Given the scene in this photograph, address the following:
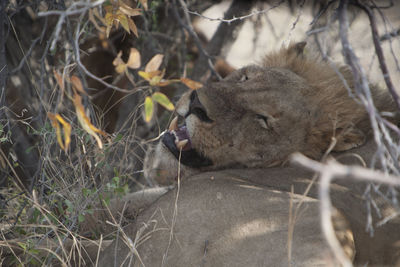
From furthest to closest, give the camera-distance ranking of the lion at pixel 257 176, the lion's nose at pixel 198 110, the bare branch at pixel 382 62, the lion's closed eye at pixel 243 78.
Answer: the lion's closed eye at pixel 243 78, the lion's nose at pixel 198 110, the lion at pixel 257 176, the bare branch at pixel 382 62

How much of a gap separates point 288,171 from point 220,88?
619mm

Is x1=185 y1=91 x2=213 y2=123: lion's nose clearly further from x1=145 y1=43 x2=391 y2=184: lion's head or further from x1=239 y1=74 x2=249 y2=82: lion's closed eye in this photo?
x1=239 y1=74 x2=249 y2=82: lion's closed eye

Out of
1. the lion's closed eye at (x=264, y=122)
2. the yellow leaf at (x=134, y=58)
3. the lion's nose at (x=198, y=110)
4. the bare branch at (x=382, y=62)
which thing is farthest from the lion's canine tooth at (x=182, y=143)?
the bare branch at (x=382, y=62)

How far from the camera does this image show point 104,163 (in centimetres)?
278

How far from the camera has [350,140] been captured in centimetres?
287

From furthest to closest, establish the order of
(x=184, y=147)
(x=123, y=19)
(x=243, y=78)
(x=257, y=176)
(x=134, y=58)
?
(x=243, y=78) → (x=184, y=147) → (x=257, y=176) → (x=123, y=19) → (x=134, y=58)

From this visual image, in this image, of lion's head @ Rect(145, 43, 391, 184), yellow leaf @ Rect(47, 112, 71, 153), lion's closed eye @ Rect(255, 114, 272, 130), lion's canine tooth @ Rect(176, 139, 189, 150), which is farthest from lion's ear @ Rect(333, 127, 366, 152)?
yellow leaf @ Rect(47, 112, 71, 153)

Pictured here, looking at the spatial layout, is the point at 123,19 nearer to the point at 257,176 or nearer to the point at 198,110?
the point at 198,110

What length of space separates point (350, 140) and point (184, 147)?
0.97 meters

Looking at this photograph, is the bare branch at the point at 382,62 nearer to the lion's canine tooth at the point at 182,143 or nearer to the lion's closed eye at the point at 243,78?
the lion's closed eye at the point at 243,78

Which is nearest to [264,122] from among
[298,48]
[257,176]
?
[257,176]

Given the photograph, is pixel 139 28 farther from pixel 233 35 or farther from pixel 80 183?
pixel 80 183

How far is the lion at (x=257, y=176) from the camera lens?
218 cm

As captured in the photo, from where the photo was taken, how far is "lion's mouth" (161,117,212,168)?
2.84 metres
